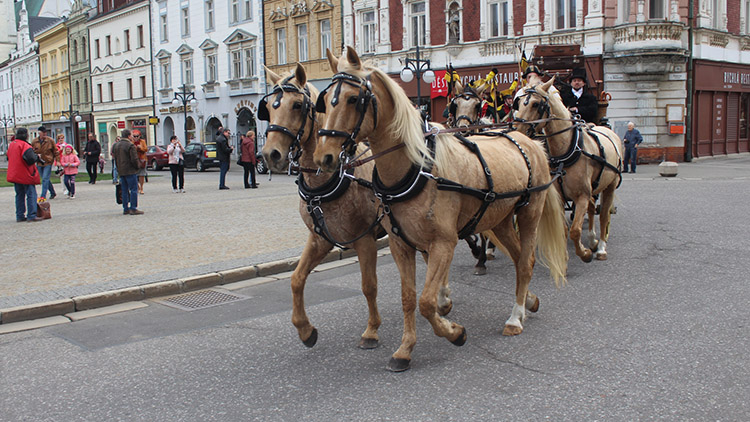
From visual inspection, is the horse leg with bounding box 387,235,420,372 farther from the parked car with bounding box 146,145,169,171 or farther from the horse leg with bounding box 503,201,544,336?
the parked car with bounding box 146,145,169,171

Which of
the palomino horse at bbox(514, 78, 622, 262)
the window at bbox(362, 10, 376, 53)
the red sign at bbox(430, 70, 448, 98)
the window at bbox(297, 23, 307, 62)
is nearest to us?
the palomino horse at bbox(514, 78, 622, 262)

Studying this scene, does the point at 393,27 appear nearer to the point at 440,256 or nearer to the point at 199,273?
the point at 199,273

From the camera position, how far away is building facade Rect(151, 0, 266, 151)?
40.6 metres

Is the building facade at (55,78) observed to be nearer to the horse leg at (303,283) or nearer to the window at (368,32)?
the window at (368,32)

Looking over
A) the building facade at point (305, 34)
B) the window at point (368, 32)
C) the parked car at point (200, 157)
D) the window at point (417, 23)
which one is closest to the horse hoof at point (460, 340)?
the window at point (417, 23)

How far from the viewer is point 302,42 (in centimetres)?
3794

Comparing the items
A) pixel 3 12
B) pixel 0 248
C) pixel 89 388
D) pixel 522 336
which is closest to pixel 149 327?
pixel 89 388

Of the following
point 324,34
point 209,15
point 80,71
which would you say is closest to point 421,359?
point 324,34

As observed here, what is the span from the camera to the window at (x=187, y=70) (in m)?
46.0

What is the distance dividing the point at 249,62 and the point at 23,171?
29535 mm

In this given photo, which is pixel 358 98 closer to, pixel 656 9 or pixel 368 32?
pixel 656 9

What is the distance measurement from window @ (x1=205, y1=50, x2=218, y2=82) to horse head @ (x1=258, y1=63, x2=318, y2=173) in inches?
1607

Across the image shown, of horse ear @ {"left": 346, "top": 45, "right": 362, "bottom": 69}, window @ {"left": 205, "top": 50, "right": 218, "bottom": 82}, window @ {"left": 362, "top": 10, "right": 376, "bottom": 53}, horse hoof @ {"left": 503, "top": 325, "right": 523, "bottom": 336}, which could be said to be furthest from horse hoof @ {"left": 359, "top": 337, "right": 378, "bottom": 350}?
window @ {"left": 205, "top": 50, "right": 218, "bottom": 82}

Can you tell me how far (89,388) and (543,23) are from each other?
27059 mm
